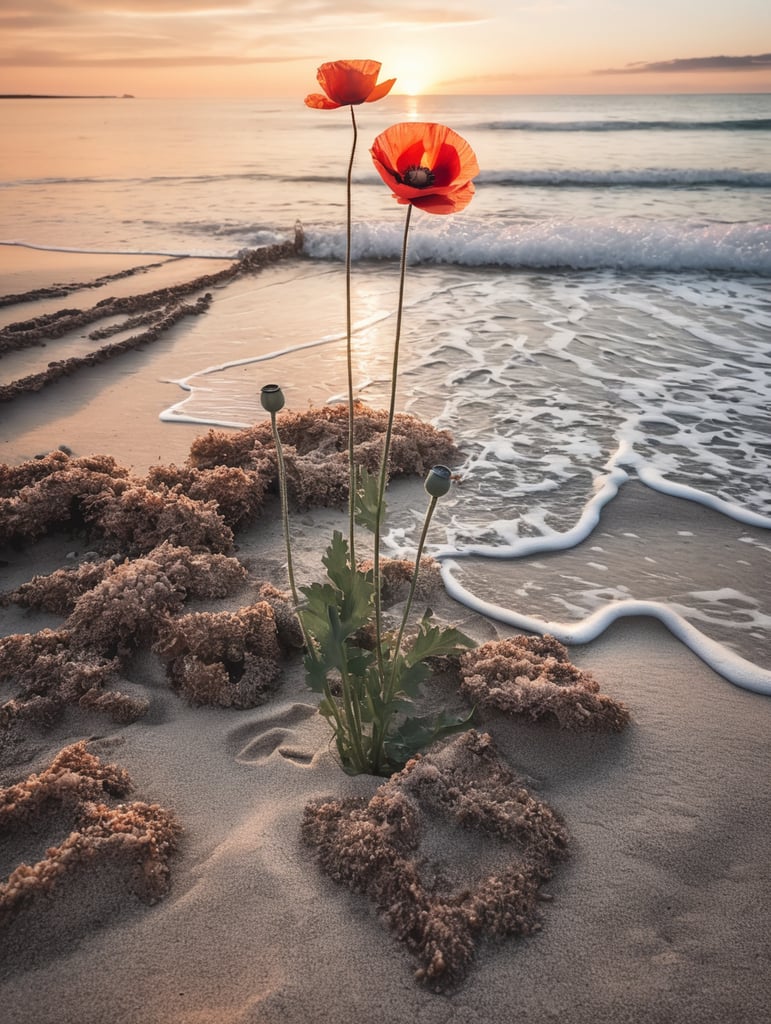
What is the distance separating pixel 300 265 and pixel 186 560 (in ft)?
23.9

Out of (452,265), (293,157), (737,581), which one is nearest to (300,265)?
Answer: (452,265)

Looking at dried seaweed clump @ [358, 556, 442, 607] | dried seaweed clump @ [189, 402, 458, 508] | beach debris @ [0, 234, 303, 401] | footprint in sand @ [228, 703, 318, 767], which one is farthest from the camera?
beach debris @ [0, 234, 303, 401]

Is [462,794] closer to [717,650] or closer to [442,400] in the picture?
[717,650]

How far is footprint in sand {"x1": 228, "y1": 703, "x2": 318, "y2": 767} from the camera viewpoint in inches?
78.7

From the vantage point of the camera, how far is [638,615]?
9.06 ft

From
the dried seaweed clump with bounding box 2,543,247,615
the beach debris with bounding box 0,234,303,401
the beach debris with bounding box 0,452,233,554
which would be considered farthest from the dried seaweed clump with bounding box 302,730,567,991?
the beach debris with bounding box 0,234,303,401

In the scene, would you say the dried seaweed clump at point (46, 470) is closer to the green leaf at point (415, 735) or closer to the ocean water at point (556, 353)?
the ocean water at point (556, 353)

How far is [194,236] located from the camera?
35.0 feet

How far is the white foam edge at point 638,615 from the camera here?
243 centimetres

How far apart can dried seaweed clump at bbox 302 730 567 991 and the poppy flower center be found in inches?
55.6

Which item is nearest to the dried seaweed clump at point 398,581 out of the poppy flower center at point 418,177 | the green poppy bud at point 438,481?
the green poppy bud at point 438,481

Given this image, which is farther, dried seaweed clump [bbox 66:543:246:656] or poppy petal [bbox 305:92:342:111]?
dried seaweed clump [bbox 66:543:246:656]

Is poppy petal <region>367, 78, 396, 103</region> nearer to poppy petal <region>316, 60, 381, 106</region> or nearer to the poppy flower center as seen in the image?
poppy petal <region>316, 60, 381, 106</region>

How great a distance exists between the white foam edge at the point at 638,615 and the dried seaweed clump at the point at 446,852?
2.83 feet
